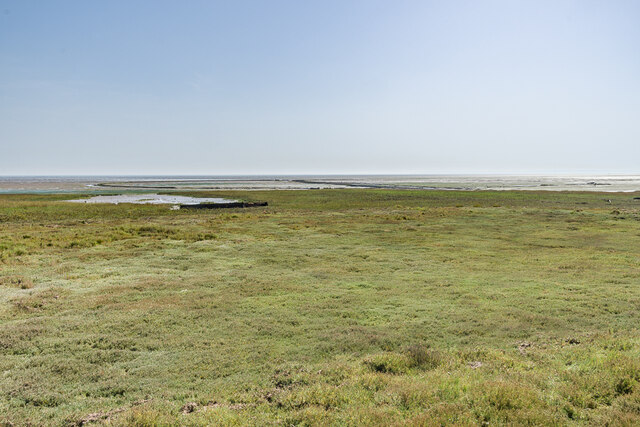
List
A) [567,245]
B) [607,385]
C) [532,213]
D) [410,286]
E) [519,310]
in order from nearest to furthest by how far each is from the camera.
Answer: [607,385] < [519,310] < [410,286] < [567,245] < [532,213]

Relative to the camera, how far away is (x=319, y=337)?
1134 cm

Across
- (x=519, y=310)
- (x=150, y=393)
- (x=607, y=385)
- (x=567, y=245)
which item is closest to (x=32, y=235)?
(x=150, y=393)

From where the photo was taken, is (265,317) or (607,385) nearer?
(607,385)

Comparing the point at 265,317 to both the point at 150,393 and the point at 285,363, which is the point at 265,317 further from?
the point at 150,393

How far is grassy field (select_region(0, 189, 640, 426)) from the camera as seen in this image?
24.4 feet

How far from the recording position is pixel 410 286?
1709cm

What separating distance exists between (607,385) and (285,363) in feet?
22.3

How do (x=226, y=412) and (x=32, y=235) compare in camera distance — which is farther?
(x=32, y=235)

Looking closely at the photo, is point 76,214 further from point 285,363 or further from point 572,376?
point 572,376

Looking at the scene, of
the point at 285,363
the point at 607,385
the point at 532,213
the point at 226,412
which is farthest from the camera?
the point at 532,213

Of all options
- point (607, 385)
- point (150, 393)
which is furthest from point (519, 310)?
point (150, 393)

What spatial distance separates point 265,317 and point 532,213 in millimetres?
45491

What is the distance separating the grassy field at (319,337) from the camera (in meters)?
7.43

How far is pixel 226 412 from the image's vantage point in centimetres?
730
